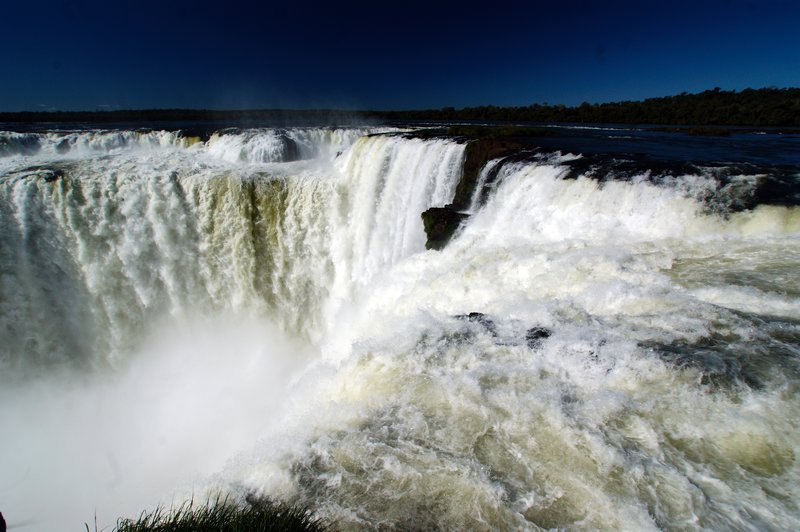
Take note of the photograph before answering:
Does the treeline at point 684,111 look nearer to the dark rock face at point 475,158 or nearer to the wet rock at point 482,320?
the dark rock face at point 475,158

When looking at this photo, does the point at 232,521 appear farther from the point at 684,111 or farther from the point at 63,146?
the point at 684,111

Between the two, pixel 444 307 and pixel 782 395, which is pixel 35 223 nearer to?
pixel 444 307

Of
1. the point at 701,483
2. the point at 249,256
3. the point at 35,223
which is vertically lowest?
the point at 249,256

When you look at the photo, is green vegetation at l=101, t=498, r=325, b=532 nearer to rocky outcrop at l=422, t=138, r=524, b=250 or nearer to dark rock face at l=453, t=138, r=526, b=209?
rocky outcrop at l=422, t=138, r=524, b=250

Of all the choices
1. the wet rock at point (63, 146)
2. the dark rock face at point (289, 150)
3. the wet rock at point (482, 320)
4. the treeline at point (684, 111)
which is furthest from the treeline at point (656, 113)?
the wet rock at point (482, 320)

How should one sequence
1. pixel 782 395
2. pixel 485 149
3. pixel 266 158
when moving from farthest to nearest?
pixel 266 158 < pixel 485 149 < pixel 782 395

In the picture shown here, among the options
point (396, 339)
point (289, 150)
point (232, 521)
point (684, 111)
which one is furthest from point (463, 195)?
point (684, 111)

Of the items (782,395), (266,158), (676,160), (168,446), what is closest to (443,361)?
(782,395)
